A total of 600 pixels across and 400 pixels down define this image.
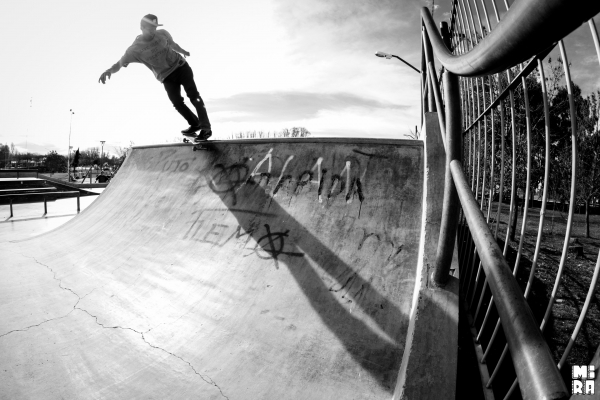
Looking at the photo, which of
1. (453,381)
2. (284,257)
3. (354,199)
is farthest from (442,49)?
(284,257)

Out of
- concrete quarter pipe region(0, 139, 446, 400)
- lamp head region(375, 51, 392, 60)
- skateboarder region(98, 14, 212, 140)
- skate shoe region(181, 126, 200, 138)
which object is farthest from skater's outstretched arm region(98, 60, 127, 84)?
lamp head region(375, 51, 392, 60)

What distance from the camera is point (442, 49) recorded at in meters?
1.32

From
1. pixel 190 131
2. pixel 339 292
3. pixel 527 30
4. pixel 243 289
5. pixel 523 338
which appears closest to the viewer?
pixel 527 30

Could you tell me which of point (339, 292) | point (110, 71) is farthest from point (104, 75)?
point (339, 292)

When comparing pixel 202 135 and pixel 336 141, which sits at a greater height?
pixel 202 135

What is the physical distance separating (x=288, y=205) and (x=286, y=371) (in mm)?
1637

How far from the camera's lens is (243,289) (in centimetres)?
271

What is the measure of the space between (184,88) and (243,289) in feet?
12.0

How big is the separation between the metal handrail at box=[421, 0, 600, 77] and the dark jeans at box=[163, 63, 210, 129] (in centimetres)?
470

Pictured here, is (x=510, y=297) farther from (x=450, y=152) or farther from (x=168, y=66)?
(x=168, y=66)

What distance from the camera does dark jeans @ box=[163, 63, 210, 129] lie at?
4.90 meters

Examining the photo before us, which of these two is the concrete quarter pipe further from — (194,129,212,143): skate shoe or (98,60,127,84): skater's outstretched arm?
(98,60,127,84): skater's outstretched arm

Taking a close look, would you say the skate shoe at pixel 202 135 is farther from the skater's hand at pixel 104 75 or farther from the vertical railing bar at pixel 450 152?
the vertical railing bar at pixel 450 152

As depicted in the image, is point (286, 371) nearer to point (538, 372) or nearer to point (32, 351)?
point (538, 372)
